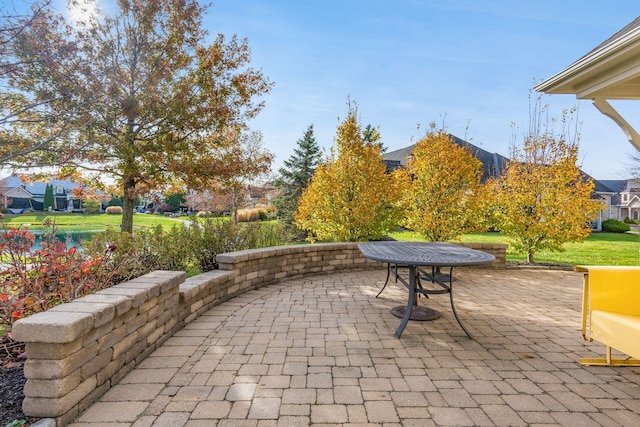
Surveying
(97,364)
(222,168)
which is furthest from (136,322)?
(222,168)

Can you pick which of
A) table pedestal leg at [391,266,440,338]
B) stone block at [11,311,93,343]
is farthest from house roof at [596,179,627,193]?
stone block at [11,311,93,343]

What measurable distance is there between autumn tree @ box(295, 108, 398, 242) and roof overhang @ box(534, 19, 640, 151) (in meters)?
3.67

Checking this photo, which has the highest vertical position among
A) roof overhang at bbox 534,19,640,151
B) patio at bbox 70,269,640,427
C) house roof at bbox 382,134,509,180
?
house roof at bbox 382,134,509,180

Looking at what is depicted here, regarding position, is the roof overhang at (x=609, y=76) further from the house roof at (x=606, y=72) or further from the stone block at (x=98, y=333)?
the stone block at (x=98, y=333)

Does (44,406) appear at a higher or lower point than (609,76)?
lower

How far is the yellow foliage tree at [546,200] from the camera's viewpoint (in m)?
6.72

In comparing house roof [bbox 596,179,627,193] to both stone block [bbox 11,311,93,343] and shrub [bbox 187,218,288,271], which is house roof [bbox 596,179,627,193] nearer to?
shrub [bbox 187,218,288,271]

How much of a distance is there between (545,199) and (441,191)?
204 centimetres

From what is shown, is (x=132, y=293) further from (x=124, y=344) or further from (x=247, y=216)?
(x=247, y=216)

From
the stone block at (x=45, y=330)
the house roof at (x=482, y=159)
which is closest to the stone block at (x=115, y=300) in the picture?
the stone block at (x=45, y=330)

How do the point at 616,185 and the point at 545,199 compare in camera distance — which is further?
the point at 616,185

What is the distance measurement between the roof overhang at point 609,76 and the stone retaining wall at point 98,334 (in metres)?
4.16

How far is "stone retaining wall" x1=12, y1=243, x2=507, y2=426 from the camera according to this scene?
1607 millimetres

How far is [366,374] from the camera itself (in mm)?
2268
